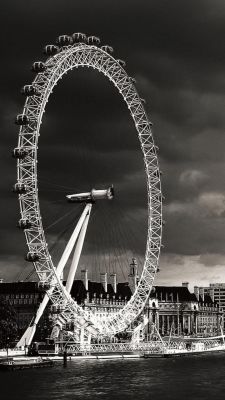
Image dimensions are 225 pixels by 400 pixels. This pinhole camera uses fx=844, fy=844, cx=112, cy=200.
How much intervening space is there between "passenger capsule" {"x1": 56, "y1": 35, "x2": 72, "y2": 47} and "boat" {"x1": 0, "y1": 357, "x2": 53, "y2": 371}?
85.1ft

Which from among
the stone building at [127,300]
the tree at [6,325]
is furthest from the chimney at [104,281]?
the tree at [6,325]

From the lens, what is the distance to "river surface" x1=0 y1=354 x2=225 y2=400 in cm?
4784

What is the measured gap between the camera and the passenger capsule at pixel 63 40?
67.8m

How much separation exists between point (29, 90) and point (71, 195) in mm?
13667

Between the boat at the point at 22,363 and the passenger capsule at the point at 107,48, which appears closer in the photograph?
the boat at the point at 22,363

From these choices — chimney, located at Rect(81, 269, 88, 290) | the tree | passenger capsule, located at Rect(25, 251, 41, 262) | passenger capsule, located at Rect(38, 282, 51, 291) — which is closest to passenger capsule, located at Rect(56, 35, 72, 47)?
passenger capsule, located at Rect(25, 251, 41, 262)

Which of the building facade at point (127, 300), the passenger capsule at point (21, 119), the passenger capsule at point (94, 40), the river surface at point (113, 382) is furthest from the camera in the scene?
the building facade at point (127, 300)

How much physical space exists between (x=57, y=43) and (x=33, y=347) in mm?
30497

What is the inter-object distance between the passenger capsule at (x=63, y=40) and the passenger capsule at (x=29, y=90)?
16.5 ft

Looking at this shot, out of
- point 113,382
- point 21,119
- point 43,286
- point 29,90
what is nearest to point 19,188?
point 21,119

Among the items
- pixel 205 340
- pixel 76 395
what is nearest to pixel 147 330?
pixel 205 340

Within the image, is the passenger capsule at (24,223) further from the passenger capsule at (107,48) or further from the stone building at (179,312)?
the stone building at (179,312)

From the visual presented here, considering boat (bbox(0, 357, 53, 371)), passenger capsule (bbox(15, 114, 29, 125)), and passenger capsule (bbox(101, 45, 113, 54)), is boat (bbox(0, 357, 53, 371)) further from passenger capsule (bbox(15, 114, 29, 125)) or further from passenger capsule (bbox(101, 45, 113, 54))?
passenger capsule (bbox(101, 45, 113, 54))

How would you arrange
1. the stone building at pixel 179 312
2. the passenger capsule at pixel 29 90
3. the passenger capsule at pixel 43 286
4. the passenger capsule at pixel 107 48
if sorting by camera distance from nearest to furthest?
1. the passenger capsule at pixel 29 90
2. the passenger capsule at pixel 43 286
3. the passenger capsule at pixel 107 48
4. the stone building at pixel 179 312
